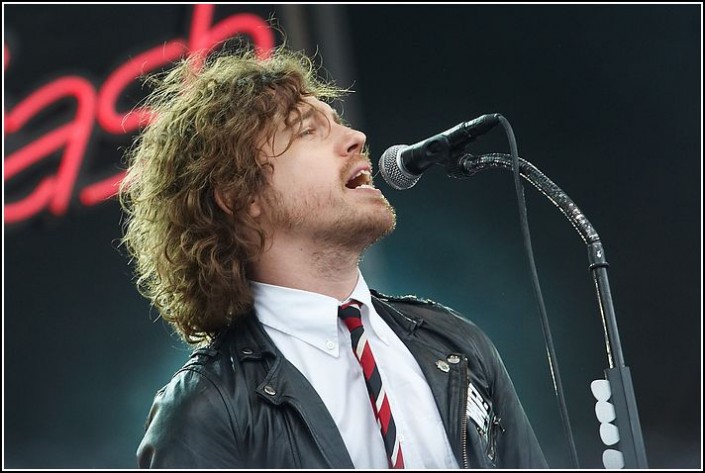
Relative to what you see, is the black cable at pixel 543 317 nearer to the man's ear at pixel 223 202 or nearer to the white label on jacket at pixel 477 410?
the white label on jacket at pixel 477 410

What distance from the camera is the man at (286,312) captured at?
161cm

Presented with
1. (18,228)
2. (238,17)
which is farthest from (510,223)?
(18,228)

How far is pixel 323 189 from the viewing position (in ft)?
6.03

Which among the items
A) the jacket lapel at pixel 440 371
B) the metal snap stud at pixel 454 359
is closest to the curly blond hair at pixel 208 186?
the jacket lapel at pixel 440 371

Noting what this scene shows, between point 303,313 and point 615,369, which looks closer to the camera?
point 615,369

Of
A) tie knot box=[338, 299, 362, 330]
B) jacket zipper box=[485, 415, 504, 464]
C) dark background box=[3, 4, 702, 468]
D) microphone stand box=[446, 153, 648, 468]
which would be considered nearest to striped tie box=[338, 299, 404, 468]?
tie knot box=[338, 299, 362, 330]

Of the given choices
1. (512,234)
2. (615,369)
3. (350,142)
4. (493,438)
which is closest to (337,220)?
(350,142)

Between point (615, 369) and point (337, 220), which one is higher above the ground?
point (337, 220)

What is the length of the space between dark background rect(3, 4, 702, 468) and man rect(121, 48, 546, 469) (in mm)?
1523

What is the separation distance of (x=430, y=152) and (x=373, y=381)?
48 cm

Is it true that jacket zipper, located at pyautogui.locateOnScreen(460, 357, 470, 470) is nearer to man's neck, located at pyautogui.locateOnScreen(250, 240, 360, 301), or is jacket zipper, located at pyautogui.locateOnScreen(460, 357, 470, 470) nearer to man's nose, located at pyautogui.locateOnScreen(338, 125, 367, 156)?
man's neck, located at pyautogui.locateOnScreen(250, 240, 360, 301)

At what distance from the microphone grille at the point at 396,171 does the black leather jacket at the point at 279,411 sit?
43 cm

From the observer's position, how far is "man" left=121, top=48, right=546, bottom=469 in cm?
161

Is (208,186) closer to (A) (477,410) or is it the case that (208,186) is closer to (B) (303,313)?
(B) (303,313)
